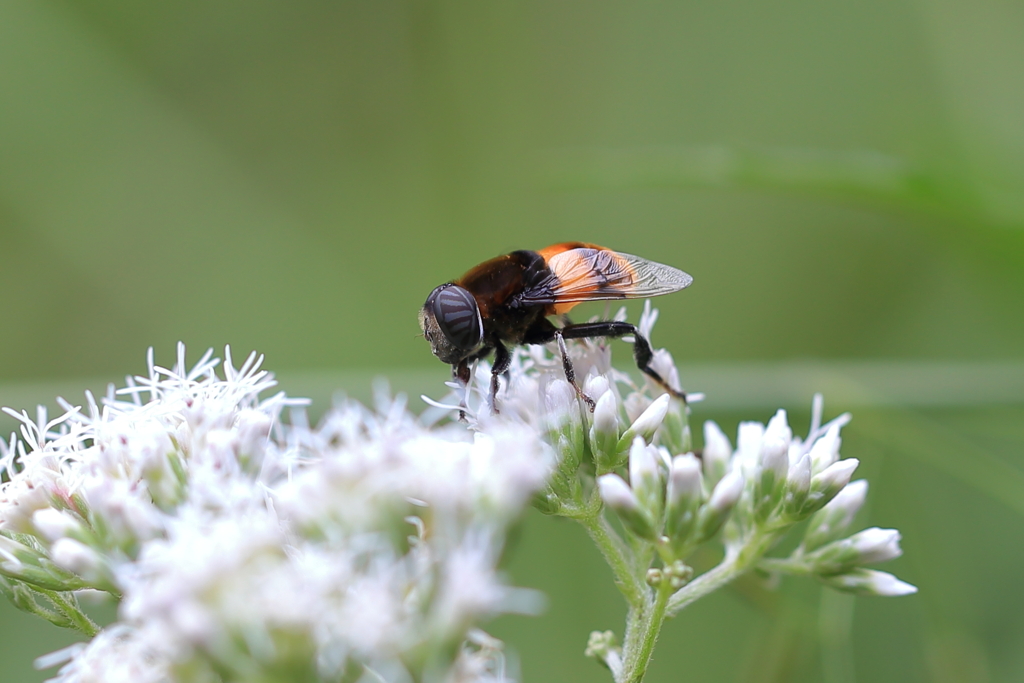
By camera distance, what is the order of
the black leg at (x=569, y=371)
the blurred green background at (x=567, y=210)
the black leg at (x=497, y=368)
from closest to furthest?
the black leg at (x=569, y=371) → the black leg at (x=497, y=368) → the blurred green background at (x=567, y=210)

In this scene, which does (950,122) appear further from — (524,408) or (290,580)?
(290,580)

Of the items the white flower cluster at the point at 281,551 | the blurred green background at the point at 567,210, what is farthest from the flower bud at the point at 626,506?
the blurred green background at the point at 567,210

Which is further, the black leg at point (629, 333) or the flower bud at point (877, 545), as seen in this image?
the black leg at point (629, 333)

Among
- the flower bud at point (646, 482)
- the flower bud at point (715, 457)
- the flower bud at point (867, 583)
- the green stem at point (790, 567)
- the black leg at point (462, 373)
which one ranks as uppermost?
the black leg at point (462, 373)

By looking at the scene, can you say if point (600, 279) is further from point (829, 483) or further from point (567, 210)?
point (567, 210)

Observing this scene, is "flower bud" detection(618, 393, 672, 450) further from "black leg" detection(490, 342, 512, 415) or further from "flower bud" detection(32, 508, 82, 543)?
"flower bud" detection(32, 508, 82, 543)

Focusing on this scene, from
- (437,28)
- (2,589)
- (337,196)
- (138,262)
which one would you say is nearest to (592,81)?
(437,28)

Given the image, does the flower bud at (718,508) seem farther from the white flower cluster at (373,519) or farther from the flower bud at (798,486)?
the flower bud at (798,486)
